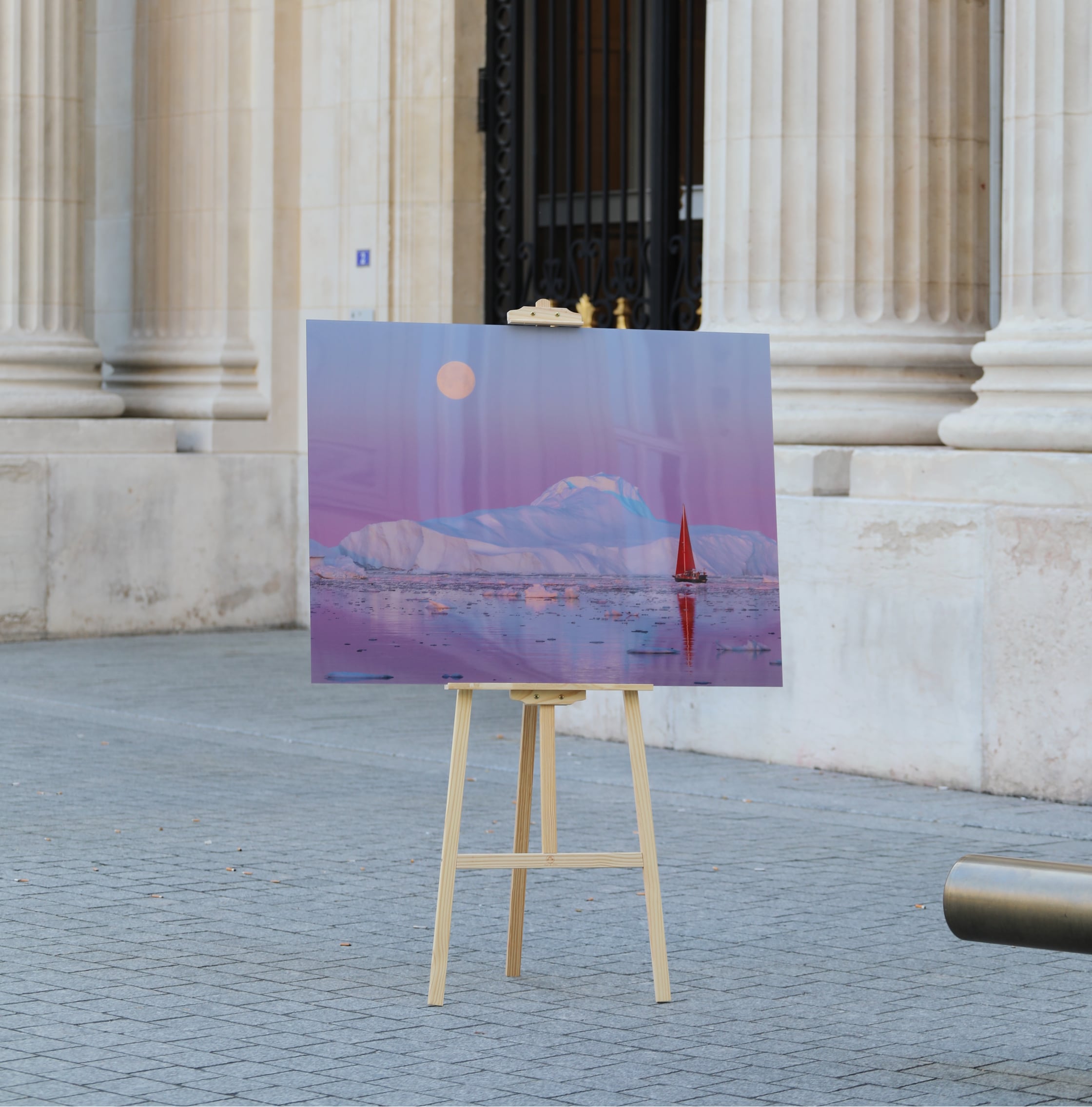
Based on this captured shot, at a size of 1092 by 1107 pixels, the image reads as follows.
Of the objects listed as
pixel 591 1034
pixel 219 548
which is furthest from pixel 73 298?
pixel 591 1034

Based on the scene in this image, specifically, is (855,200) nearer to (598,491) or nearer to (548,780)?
(598,491)

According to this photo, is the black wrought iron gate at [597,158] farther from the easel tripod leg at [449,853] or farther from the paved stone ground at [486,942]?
the easel tripod leg at [449,853]

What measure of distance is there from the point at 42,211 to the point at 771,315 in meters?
6.90

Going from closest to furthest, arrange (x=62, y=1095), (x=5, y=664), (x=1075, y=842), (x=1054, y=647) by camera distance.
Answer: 1. (x=62, y=1095)
2. (x=1075, y=842)
3. (x=1054, y=647)
4. (x=5, y=664)

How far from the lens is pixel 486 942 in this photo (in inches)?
249

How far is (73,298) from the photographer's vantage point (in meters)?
15.6

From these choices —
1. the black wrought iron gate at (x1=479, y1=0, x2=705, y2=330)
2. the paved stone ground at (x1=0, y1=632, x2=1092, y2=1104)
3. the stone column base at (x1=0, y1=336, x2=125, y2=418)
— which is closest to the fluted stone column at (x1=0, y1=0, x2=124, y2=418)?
the stone column base at (x1=0, y1=336, x2=125, y2=418)

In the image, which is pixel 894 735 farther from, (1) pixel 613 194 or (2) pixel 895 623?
(1) pixel 613 194

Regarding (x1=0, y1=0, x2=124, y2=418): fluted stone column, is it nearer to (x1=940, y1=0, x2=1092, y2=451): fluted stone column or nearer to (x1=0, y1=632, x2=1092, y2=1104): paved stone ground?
(x1=0, y1=632, x2=1092, y2=1104): paved stone ground

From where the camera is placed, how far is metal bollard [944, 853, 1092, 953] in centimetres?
473

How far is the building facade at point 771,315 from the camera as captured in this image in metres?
9.12

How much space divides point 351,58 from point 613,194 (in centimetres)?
234

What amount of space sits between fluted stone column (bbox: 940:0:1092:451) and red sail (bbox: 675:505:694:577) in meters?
3.51

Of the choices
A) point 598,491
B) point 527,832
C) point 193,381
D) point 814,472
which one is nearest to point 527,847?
point 527,832
